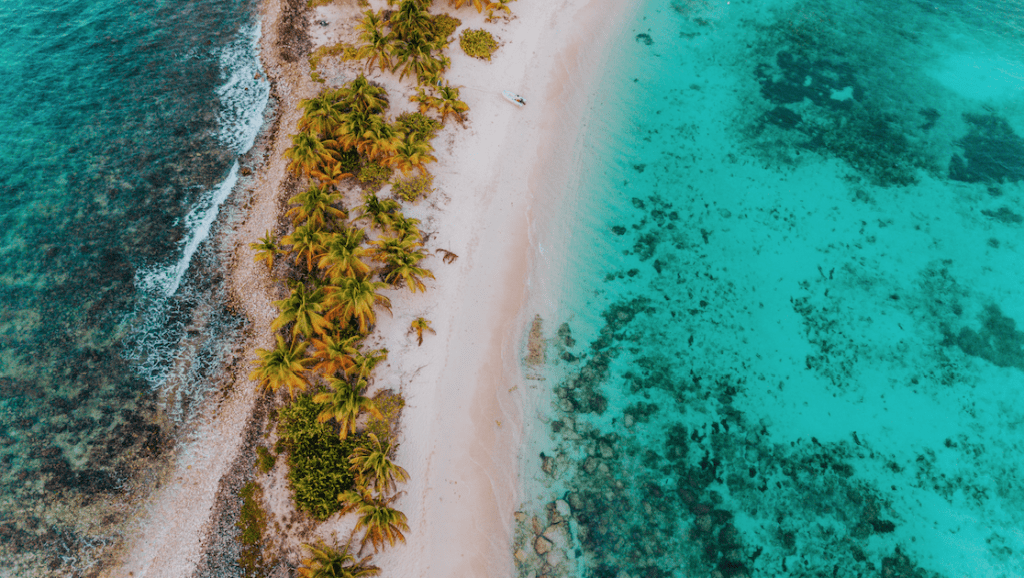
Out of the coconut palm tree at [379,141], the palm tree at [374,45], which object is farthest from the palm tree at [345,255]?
the palm tree at [374,45]

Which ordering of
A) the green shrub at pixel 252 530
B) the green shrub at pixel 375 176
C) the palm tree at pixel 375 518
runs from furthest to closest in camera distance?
the green shrub at pixel 375 176, the green shrub at pixel 252 530, the palm tree at pixel 375 518

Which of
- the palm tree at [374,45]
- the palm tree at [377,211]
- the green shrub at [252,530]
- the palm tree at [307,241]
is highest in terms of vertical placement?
the palm tree at [374,45]

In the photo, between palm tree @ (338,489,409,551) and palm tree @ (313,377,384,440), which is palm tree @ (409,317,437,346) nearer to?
palm tree @ (313,377,384,440)

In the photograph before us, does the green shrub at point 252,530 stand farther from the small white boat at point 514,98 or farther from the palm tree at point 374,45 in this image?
the small white boat at point 514,98

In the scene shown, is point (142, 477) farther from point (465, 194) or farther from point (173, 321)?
point (465, 194)

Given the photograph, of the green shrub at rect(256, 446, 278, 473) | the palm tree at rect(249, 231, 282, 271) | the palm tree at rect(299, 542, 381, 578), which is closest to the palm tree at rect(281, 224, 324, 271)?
the palm tree at rect(249, 231, 282, 271)

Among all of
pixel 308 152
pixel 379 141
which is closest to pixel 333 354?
pixel 308 152
